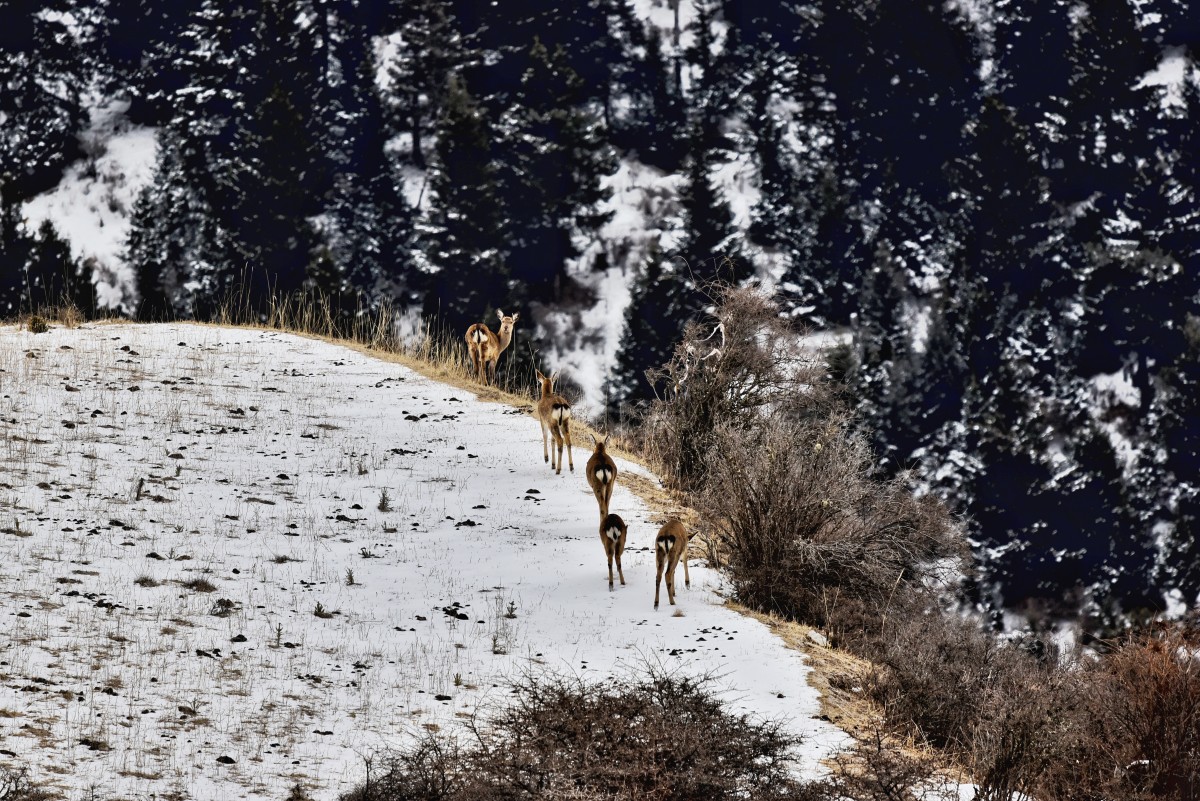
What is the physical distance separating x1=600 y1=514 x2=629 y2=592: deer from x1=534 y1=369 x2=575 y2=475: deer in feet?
10.6

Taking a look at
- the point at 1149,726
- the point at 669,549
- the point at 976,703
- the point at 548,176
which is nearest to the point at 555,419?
the point at 669,549

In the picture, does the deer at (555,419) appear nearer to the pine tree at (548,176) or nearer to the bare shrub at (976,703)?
the bare shrub at (976,703)

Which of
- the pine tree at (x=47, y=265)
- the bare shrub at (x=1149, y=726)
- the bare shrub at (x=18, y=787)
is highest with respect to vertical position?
the pine tree at (x=47, y=265)

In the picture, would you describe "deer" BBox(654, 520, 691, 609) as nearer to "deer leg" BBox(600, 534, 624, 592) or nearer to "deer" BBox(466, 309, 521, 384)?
"deer leg" BBox(600, 534, 624, 592)

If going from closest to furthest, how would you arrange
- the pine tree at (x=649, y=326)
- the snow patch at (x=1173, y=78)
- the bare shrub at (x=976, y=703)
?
the bare shrub at (x=976, y=703), the pine tree at (x=649, y=326), the snow patch at (x=1173, y=78)

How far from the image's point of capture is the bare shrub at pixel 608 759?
20.6 ft

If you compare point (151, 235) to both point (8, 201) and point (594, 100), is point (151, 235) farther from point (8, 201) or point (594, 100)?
point (594, 100)

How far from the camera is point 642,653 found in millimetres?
9742

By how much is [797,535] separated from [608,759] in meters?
5.60

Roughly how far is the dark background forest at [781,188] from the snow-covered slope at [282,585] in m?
45.7

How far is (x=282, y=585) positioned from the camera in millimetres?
10727

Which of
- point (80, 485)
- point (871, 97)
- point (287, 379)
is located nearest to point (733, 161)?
point (871, 97)

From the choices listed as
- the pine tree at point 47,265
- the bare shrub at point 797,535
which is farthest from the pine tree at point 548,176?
the bare shrub at point 797,535

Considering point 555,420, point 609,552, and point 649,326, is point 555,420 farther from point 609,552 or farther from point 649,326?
point 649,326
